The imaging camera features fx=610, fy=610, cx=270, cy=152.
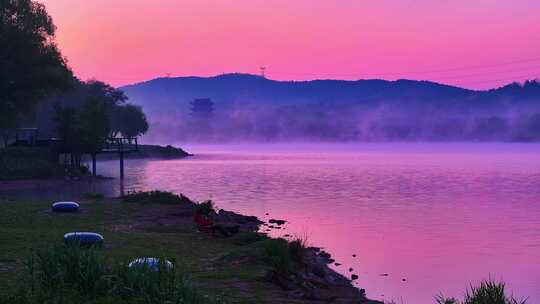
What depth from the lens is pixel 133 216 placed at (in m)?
32.4

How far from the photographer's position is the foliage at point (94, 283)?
10.8 meters

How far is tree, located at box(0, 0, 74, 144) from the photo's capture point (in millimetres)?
51438

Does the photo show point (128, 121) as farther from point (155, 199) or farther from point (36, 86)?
point (155, 199)

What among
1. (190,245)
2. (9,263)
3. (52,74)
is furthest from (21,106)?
(9,263)

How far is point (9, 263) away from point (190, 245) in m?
7.50

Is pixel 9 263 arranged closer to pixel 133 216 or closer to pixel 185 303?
pixel 185 303

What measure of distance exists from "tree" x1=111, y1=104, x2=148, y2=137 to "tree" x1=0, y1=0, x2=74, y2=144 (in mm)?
69065

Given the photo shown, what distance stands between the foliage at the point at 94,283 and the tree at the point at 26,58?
42960 millimetres

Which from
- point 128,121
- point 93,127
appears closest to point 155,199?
point 93,127

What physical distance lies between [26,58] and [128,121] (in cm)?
7424

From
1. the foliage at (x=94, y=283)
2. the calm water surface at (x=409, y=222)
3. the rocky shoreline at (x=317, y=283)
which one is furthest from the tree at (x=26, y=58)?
the foliage at (x=94, y=283)

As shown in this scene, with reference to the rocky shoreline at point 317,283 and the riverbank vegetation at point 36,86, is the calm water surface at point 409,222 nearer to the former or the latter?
the rocky shoreline at point 317,283

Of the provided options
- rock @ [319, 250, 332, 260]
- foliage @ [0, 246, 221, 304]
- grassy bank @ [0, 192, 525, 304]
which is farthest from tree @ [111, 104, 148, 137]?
foliage @ [0, 246, 221, 304]

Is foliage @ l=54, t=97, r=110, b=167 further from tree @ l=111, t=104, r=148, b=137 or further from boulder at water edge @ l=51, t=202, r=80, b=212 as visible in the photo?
tree @ l=111, t=104, r=148, b=137
